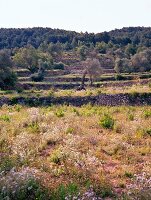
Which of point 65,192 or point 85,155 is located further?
point 85,155

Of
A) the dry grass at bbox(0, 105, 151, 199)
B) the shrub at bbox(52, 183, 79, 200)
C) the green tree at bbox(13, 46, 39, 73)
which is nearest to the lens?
the shrub at bbox(52, 183, 79, 200)

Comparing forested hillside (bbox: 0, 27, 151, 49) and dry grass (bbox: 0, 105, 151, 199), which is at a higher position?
forested hillside (bbox: 0, 27, 151, 49)

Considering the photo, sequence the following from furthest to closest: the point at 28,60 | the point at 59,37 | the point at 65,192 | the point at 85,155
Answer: the point at 59,37, the point at 28,60, the point at 85,155, the point at 65,192

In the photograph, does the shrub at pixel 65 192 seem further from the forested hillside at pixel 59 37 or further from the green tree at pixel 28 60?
the forested hillside at pixel 59 37

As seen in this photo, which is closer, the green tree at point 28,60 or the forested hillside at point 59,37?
the green tree at point 28,60

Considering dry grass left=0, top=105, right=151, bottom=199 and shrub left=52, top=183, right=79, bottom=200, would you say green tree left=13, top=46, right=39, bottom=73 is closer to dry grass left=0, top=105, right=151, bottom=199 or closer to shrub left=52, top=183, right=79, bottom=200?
dry grass left=0, top=105, right=151, bottom=199

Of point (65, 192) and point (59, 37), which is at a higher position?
point (59, 37)

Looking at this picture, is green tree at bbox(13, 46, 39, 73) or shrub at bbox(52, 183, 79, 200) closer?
shrub at bbox(52, 183, 79, 200)

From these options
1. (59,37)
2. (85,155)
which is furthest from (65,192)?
(59,37)

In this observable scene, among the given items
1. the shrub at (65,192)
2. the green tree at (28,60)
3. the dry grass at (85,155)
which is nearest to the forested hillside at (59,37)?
the green tree at (28,60)

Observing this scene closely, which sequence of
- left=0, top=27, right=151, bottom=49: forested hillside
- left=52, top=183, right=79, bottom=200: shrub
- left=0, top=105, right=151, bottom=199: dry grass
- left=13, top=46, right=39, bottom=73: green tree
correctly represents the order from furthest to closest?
left=0, top=27, right=151, bottom=49: forested hillside
left=13, top=46, right=39, bottom=73: green tree
left=0, top=105, right=151, bottom=199: dry grass
left=52, top=183, right=79, bottom=200: shrub

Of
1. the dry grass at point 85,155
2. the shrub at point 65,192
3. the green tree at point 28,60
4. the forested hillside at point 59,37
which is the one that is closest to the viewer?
the shrub at point 65,192

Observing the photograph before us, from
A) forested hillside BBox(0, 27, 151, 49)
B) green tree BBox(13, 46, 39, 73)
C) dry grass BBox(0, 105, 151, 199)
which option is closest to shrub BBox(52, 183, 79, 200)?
dry grass BBox(0, 105, 151, 199)

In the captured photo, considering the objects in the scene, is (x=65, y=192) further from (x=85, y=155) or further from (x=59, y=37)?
(x=59, y=37)
